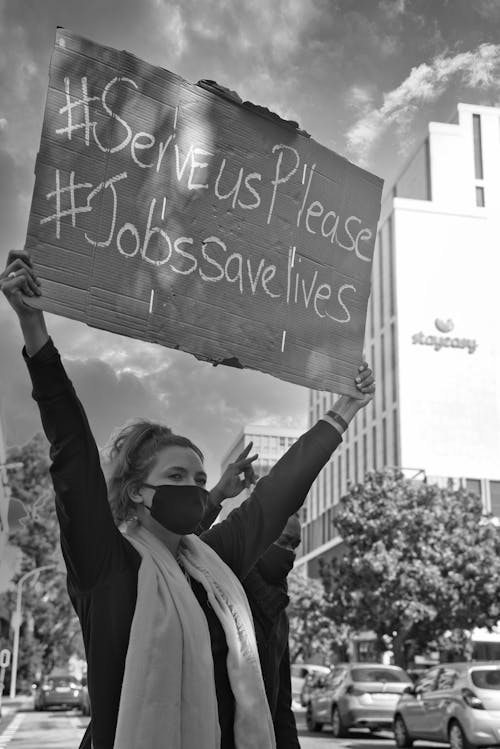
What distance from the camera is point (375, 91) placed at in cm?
2859

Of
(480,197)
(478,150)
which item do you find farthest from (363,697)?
(478,150)

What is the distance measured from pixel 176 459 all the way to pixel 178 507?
16 cm

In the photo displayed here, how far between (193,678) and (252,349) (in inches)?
45.7

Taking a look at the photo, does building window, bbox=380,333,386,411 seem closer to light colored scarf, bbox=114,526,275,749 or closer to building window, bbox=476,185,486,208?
building window, bbox=476,185,486,208

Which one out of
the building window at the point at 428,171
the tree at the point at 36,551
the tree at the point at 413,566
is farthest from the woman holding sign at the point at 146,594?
the building window at the point at 428,171

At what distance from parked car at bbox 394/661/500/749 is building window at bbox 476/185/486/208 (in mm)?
60844

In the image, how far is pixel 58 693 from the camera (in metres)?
35.4

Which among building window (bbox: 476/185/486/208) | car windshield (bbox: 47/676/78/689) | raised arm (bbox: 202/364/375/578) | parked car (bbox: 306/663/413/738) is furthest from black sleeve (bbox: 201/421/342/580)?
building window (bbox: 476/185/486/208)

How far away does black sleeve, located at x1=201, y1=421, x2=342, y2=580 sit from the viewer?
A: 9.92ft

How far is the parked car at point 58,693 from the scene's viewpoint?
35.2 meters

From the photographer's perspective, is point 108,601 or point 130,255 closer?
point 108,601

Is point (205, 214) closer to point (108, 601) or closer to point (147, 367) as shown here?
point (108, 601)

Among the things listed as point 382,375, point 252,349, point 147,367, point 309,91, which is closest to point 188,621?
point 252,349

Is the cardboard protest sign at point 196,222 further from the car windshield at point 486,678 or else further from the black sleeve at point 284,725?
the car windshield at point 486,678
